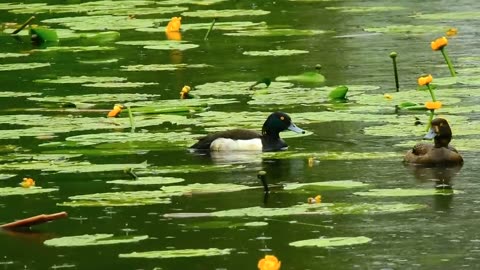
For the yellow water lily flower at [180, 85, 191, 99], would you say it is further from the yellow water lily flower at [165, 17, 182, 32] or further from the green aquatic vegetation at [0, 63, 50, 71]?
the yellow water lily flower at [165, 17, 182, 32]

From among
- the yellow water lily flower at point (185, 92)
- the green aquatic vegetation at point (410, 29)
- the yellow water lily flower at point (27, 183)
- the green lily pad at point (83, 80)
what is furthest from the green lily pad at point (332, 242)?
the green aquatic vegetation at point (410, 29)

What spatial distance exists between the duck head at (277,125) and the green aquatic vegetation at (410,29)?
6.02m

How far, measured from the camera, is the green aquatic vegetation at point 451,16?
59.2ft

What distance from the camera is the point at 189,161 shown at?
34.0 feet

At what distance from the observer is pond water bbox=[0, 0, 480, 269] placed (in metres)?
7.91

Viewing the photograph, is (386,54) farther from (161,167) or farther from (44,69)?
(161,167)

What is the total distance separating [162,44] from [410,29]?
262 cm

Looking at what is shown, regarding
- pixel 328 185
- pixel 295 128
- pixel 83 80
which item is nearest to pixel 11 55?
pixel 83 80

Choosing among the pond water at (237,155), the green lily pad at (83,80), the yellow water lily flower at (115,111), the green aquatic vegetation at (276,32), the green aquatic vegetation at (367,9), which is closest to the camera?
the pond water at (237,155)

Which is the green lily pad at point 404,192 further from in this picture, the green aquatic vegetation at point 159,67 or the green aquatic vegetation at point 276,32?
the green aquatic vegetation at point 276,32

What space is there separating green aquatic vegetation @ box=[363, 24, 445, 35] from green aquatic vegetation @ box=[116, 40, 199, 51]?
1.98 meters

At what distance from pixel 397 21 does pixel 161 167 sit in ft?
28.0

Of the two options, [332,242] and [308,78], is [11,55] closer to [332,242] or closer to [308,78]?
[308,78]

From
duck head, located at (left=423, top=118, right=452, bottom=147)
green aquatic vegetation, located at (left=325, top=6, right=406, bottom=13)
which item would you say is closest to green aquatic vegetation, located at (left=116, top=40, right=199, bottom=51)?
green aquatic vegetation, located at (left=325, top=6, right=406, bottom=13)
